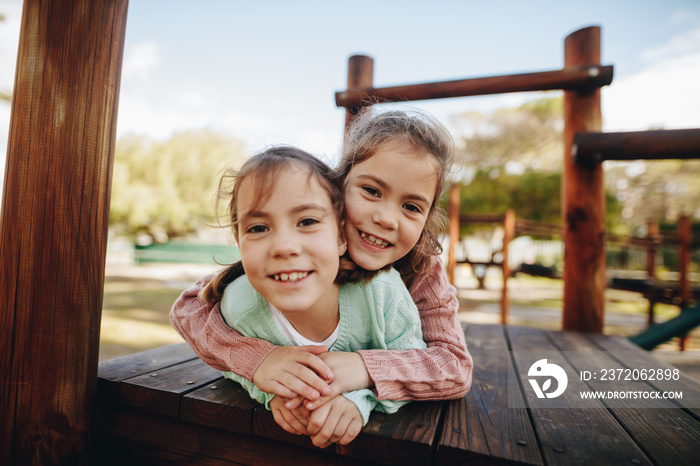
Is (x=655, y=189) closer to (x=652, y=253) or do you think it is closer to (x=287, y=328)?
(x=652, y=253)

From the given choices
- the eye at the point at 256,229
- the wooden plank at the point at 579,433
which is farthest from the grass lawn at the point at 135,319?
the wooden plank at the point at 579,433

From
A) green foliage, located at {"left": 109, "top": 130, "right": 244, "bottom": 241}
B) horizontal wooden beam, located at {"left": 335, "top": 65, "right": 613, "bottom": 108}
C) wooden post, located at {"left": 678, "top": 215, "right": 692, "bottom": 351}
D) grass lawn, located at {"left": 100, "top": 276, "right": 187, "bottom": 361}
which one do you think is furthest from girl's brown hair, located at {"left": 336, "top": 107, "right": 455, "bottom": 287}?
green foliage, located at {"left": 109, "top": 130, "right": 244, "bottom": 241}

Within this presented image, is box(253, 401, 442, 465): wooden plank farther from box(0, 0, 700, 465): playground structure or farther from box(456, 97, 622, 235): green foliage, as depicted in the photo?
box(456, 97, 622, 235): green foliage

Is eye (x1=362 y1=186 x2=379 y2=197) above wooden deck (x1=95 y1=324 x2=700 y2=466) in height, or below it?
above

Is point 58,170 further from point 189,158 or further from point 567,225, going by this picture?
point 189,158

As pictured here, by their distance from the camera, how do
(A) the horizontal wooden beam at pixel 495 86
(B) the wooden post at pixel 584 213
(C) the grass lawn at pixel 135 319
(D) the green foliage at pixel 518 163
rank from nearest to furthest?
(A) the horizontal wooden beam at pixel 495 86, (B) the wooden post at pixel 584 213, (C) the grass lawn at pixel 135 319, (D) the green foliage at pixel 518 163

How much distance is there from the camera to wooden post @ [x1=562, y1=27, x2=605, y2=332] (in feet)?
8.37

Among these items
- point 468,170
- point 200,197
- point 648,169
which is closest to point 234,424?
point 468,170

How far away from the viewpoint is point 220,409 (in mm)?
1261

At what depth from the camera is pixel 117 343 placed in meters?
4.62

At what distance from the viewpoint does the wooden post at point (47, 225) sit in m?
1.24

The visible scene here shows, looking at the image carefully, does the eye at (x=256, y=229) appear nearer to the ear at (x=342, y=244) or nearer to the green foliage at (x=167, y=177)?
the ear at (x=342, y=244)

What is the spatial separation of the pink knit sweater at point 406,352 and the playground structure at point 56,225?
340 millimetres

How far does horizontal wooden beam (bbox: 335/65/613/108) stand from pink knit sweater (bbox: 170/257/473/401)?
4.25 ft
